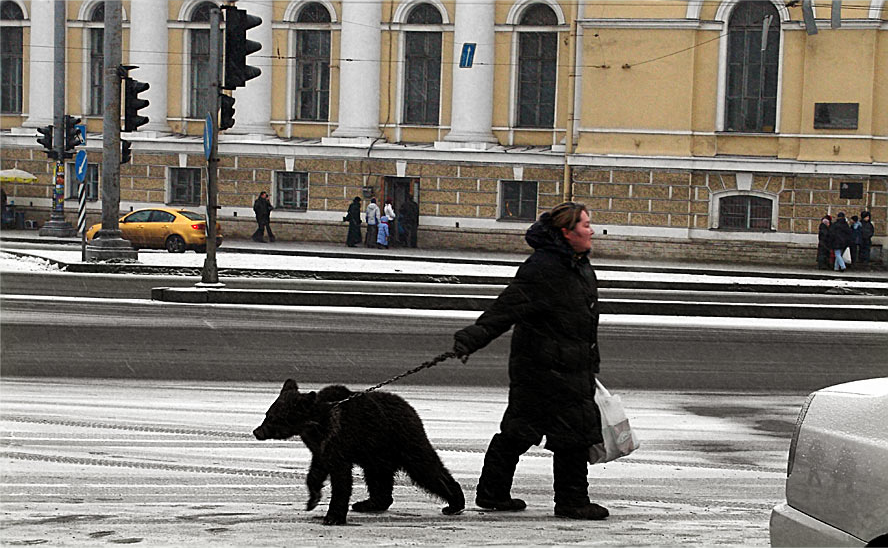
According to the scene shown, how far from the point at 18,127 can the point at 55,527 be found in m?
44.3

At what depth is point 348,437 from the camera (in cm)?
625

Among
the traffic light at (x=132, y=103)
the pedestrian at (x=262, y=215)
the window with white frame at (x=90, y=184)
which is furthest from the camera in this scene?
the window with white frame at (x=90, y=184)

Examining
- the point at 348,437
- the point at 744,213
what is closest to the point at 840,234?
the point at 744,213

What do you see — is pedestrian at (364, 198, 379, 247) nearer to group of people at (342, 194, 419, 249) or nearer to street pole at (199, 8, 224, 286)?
group of people at (342, 194, 419, 249)

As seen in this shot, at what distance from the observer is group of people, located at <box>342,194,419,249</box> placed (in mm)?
41562

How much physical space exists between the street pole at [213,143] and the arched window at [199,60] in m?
23.1

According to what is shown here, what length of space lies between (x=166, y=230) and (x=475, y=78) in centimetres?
1169

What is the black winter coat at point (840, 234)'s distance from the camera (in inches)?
1411

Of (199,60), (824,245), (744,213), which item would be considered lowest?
(824,245)

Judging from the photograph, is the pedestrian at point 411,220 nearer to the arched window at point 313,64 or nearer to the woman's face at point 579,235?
the arched window at point 313,64

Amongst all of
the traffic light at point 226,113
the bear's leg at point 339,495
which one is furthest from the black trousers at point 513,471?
the traffic light at point 226,113

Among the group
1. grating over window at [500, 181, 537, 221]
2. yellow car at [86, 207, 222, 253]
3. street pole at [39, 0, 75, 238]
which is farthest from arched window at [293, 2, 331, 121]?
yellow car at [86, 207, 222, 253]

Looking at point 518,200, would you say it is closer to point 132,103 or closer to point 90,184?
point 90,184

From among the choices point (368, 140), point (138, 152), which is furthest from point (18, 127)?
point (368, 140)
